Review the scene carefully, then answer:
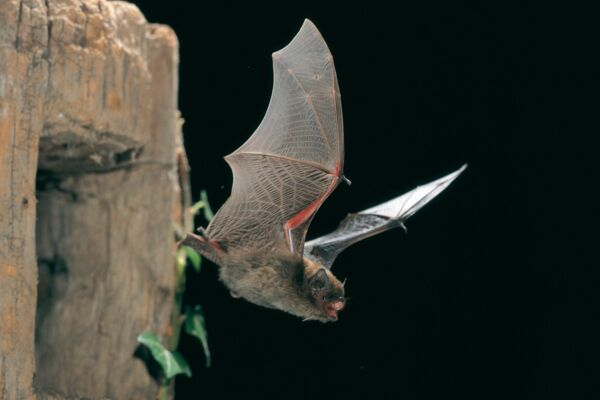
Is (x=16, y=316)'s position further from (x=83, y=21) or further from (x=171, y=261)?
(x=83, y=21)

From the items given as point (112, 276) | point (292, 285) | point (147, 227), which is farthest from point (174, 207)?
point (292, 285)

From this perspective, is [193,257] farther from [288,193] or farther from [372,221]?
[288,193]

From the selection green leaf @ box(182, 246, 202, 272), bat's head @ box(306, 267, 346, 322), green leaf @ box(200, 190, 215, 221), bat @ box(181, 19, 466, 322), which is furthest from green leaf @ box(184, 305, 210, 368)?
bat's head @ box(306, 267, 346, 322)

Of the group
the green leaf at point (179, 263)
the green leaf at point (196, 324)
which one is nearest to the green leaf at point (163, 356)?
the green leaf at point (196, 324)

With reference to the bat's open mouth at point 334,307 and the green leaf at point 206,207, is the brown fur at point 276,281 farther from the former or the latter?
the green leaf at point 206,207

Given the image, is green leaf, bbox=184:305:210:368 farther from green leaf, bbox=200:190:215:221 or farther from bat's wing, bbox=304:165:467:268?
bat's wing, bbox=304:165:467:268

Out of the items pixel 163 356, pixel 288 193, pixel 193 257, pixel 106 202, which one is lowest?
pixel 163 356

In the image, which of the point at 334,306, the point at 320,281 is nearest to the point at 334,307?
the point at 334,306
